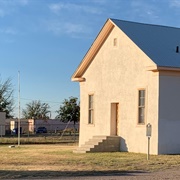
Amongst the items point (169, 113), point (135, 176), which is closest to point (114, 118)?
point (169, 113)

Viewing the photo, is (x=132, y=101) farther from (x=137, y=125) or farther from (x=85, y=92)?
(x=85, y=92)

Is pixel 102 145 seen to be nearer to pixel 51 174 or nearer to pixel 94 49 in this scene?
pixel 94 49

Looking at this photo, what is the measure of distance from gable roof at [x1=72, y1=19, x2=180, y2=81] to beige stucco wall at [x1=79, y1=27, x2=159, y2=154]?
12.7 inches

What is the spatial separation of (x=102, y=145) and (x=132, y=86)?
145 inches

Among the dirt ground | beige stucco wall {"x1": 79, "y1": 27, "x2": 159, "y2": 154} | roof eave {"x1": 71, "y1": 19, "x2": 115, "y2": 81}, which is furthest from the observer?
roof eave {"x1": 71, "y1": 19, "x2": 115, "y2": 81}

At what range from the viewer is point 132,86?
93.5 ft

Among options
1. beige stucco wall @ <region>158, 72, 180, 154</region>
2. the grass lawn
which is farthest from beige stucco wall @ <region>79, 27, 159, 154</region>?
the grass lawn

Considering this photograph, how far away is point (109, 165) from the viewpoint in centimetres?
1998

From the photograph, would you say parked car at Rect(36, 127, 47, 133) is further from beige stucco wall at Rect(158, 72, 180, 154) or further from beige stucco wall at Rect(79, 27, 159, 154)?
beige stucco wall at Rect(158, 72, 180, 154)

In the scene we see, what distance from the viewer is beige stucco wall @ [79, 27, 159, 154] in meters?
27.1

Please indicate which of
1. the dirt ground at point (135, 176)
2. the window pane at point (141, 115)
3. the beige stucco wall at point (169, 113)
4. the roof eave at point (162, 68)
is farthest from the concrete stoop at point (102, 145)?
the dirt ground at point (135, 176)

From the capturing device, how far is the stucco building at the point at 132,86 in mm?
26547

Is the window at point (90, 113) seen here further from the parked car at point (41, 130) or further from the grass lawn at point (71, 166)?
the parked car at point (41, 130)

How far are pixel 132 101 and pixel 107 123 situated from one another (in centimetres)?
276
